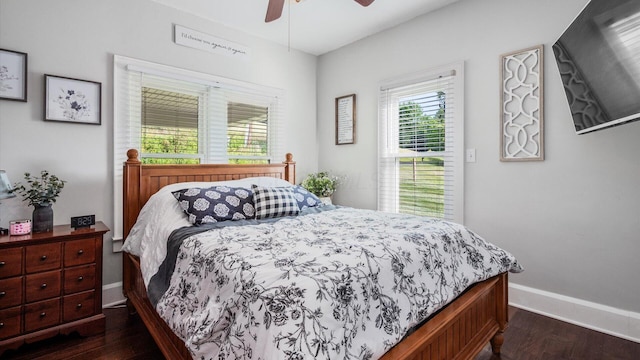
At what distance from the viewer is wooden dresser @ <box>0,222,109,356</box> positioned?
1.82 metres

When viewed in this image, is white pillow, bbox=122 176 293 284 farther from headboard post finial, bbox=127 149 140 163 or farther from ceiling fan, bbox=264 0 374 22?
ceiling fan, bbox=264 0 374 22

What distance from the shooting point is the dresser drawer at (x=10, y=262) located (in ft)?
5.86

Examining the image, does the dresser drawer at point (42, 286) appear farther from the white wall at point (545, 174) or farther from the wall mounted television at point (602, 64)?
the wall mounted television at point (602, 64)

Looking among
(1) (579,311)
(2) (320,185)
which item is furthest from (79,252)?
(1) (579,311)

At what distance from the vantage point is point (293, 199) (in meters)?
2.49

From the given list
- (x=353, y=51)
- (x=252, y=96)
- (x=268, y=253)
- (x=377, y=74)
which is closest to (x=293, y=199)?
(x=268, y=253)

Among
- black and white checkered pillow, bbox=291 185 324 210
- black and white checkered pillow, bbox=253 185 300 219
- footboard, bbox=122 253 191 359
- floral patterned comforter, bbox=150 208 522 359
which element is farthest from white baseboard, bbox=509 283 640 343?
footboard, bbox=122 253 191 359

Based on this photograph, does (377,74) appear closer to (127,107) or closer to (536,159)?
(536,159)

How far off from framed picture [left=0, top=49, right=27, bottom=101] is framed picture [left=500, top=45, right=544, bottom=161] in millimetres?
3535

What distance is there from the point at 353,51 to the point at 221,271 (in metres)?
3.12

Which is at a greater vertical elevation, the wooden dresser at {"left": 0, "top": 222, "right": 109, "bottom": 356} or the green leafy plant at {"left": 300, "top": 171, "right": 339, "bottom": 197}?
the green leafy plant at {"left": 300, "top": 171, "right": 339, "bottom": 197}

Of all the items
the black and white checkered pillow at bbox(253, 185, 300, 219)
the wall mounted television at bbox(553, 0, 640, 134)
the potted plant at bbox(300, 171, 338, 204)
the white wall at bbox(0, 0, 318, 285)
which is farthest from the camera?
the potted plant at bbox(300, 171, 338, 204)

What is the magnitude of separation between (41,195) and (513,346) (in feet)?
10.5

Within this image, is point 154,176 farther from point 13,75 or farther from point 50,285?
point 13,75
